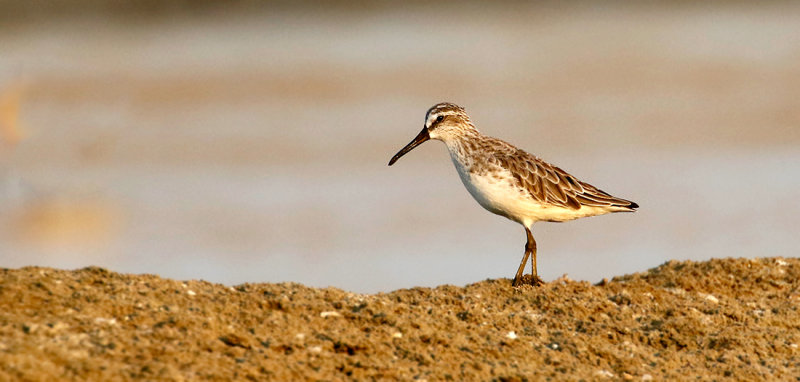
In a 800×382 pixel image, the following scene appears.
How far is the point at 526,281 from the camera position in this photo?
8.20m

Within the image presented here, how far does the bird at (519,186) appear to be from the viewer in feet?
27.6

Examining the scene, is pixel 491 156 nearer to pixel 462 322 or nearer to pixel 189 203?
pixel 462 322

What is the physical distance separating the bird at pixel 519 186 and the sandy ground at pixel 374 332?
1.07m

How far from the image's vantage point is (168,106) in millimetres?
18141

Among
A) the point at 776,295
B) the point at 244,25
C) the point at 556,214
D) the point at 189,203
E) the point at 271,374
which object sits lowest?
the point at 271,374

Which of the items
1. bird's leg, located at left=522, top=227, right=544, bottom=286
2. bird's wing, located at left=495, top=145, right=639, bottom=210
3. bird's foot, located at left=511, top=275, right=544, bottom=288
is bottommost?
bird's foot, located at left=511, top=275, right=544, bottom=288

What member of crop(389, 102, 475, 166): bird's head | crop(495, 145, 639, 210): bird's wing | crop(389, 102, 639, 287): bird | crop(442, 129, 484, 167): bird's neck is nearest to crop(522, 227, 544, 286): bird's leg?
crop(389, 102, 639, 287): bird

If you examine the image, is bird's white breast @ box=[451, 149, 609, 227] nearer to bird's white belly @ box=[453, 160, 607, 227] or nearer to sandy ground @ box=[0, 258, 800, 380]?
bird's white belly @ box=[453, 160, 607, 227]

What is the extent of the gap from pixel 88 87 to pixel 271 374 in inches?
590

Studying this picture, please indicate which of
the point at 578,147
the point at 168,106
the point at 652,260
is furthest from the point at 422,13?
the point at 652,260

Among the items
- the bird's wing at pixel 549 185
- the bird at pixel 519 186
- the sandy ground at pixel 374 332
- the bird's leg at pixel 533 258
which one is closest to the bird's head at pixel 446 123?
the bird at pixel 519 186

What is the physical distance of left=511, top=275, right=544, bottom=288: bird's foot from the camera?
25.7 ft

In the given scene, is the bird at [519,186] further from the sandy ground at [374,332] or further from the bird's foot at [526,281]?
the sandy ground at [374,332]

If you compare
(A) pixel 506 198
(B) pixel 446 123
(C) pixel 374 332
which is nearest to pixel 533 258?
Answer: (A) pixel 506 198
